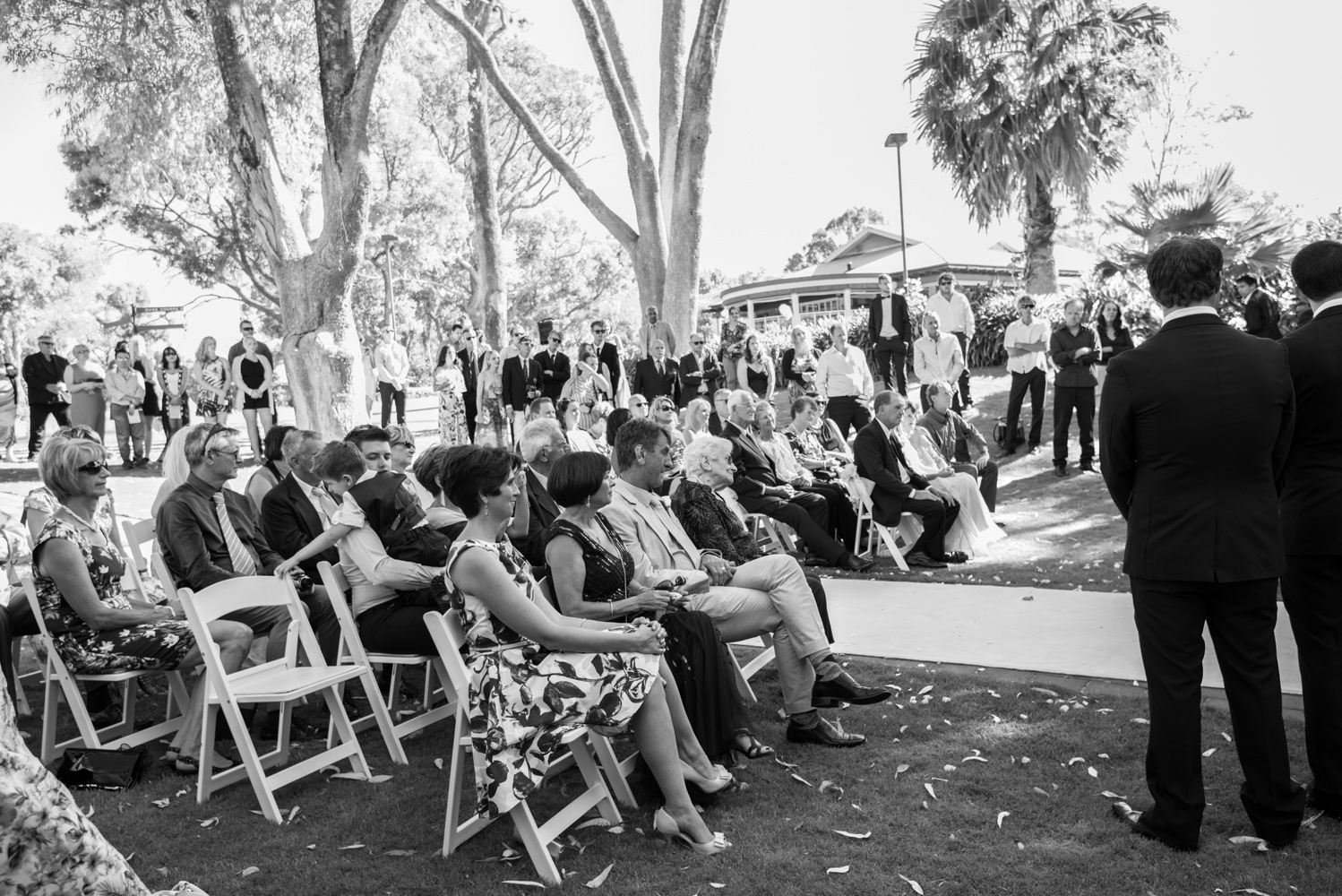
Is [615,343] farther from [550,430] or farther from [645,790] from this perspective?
[645,790]

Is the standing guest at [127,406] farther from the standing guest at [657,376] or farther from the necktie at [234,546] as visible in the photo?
the necktie at [234,546]

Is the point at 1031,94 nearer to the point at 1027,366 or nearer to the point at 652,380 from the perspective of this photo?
the point at 1027,366

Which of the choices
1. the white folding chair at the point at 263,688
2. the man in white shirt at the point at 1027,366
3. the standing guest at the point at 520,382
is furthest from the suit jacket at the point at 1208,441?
the standing guest at the point at 520,382

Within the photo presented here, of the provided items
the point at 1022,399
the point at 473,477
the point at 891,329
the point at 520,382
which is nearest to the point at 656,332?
the point at 520,382

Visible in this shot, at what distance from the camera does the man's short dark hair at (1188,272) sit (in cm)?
330

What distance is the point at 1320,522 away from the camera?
347cm

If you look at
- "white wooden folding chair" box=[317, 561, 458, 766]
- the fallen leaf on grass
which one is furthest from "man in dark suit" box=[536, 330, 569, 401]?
the fallen leaf on grass

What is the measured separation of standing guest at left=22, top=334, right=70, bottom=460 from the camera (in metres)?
15.0

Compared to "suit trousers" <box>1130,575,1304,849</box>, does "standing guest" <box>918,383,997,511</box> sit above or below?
above

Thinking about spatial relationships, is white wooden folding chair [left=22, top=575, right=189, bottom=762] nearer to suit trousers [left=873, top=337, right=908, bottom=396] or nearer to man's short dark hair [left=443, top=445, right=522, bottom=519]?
man's short dark hair [left=443, top=445, right=522, bottom=519]

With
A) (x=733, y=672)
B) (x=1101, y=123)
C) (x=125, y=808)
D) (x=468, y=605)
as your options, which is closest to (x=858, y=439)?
(x=733, y=672)

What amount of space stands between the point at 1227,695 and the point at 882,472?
16.2 ft

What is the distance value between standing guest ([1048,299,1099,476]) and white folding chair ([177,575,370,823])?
9514 mm

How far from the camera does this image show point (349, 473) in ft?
18.6
